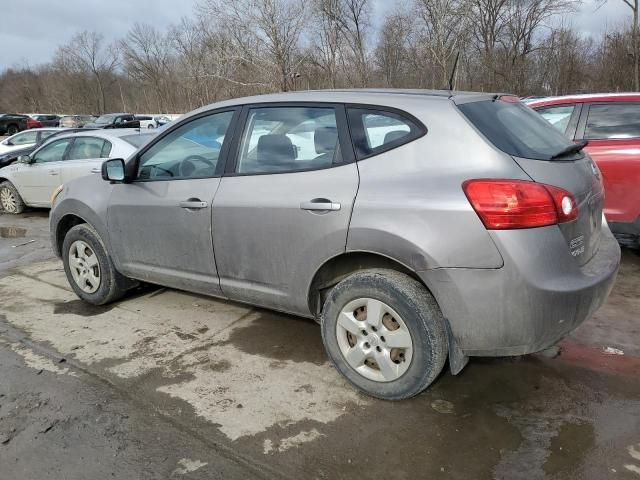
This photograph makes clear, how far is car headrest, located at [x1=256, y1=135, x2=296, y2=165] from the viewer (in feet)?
10.8

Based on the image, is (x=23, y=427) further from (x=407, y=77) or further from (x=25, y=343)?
(x=407, y=77)

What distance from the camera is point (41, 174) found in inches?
370

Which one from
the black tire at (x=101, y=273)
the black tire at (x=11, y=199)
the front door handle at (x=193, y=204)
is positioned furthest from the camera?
the black tire at (x=11, y=199)

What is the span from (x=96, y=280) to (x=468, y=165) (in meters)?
3.41

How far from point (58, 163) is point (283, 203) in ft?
24.6

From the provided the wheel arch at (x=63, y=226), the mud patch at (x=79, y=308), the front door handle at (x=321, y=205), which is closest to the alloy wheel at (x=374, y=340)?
the front door handle at (x=321, y=205)

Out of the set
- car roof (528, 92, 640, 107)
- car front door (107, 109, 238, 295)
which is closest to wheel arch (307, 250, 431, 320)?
car front door (107, 109, 238, 295)

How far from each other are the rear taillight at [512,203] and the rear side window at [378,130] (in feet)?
1.53

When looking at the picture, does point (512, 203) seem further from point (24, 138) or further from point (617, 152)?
point (24, 138)

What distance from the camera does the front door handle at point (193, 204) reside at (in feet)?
11.6

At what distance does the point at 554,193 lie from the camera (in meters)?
2.58

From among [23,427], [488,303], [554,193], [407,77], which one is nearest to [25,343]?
[23,427]

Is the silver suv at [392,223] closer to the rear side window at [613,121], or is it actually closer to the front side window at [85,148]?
the rear side window at [613,121]

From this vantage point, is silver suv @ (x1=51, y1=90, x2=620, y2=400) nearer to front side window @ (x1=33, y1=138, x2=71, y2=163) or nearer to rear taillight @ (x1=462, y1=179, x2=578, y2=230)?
rear taillight @ (x1=462, y1=179, x2=578, y2=230)
